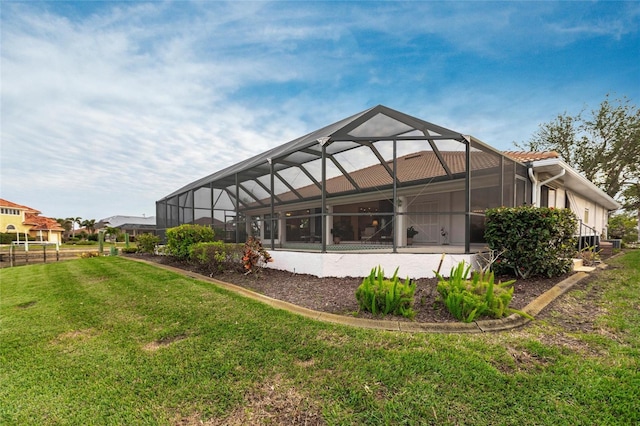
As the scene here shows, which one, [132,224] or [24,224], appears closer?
[24,224]

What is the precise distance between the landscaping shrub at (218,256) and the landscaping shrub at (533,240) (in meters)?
6.70

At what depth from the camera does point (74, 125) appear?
11602 mm

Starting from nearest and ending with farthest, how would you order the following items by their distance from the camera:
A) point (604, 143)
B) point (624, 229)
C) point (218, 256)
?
point (218, 256) → point (604, 143) → point (624, 229)

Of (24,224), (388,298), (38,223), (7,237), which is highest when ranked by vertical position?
(38,223)

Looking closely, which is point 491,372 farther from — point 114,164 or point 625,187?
point 625,187

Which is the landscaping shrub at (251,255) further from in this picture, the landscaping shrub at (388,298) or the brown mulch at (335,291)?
the landscaping shrub at (388,298)

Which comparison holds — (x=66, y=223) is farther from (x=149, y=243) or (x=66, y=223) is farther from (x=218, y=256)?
(x=218, y=256)

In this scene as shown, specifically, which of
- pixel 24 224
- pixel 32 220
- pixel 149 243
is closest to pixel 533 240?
pixel 149 243

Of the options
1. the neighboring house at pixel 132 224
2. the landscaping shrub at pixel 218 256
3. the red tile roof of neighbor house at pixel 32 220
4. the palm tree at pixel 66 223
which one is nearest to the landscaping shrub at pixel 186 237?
the landscaping shrub at pixel 218 256

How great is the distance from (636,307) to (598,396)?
11.2 ft

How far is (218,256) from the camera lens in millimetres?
7441

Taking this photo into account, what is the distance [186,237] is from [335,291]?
6488mm

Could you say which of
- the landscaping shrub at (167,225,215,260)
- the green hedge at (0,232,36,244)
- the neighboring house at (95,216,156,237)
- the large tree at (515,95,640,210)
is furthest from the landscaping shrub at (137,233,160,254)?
the large tree at (515,95,640,210)

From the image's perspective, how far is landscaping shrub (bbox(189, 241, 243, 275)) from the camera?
7.57 m
